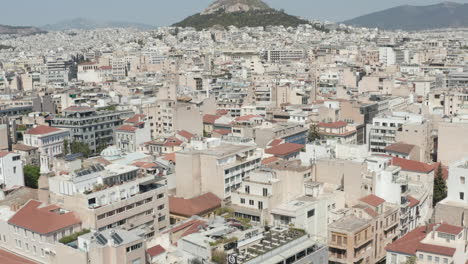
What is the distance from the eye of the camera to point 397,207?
29781mm

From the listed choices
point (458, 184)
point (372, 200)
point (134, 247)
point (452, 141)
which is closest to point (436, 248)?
point (372, 200)

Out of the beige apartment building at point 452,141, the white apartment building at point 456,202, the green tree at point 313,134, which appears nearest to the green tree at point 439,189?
the beige apartment building at point 452,141

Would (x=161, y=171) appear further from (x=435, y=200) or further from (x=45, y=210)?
(x=435, y=200)

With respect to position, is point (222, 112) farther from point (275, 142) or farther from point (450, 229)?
point (450, 229)

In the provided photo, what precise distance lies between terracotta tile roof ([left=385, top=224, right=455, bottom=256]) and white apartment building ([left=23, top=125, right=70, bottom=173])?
3058cm

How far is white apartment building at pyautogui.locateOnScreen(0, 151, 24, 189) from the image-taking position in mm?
38688

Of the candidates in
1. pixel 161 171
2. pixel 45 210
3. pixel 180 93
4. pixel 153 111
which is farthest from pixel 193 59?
pixel 45 210

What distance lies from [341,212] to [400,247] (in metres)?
4.25

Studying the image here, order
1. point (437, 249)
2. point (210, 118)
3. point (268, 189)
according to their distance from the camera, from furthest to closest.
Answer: point (210, 118)
point (268, 189)
point (437, 249)

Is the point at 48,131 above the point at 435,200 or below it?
above

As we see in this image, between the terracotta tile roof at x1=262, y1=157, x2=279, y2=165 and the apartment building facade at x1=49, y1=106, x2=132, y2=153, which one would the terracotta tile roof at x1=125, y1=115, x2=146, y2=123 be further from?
the terracotta tile roof at x1=262, y1=157, x2=279, y2=165

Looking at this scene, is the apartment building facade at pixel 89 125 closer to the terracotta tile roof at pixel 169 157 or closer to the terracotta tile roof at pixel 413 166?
the terracotta tile roof at pixel 169 157

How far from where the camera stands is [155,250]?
83.4 feet

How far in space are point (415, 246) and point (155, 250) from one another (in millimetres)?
11350
